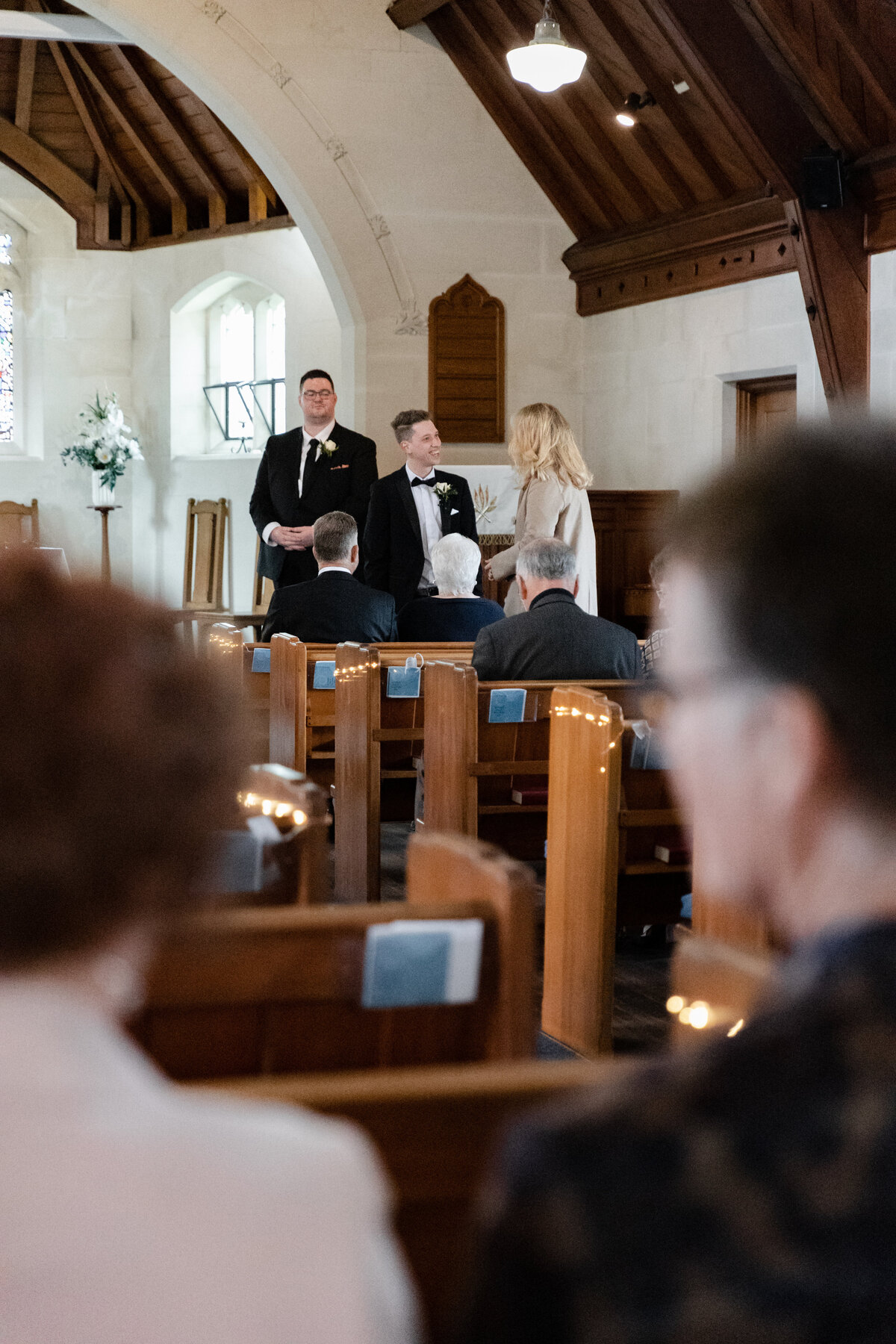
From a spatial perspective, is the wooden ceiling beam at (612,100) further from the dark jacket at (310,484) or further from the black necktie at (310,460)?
the black necktie at (310,460)

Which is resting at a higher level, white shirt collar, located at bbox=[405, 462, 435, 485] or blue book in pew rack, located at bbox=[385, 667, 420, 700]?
white shirt collar, located at bbox=[405, 462, 435, 485]

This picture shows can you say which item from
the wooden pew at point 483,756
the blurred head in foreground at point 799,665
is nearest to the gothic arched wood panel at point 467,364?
the wooden pew at point 483,756

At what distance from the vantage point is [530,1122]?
62 cm

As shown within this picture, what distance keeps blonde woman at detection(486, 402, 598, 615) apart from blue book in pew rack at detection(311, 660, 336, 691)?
82 cm

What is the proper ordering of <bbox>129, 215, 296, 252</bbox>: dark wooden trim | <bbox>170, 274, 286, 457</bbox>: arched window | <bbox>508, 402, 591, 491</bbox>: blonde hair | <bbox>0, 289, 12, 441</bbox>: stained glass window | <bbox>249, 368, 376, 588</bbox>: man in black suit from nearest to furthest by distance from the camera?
<bbox>508, 402, 591, 491</bbox>: blonde hair
<bbox>249, 368, 376, 588</bbox>: man in black suit
<bbox>129, 215, 296, 252</bbox>: dark wooden trim
<bbox>170, 274, 286, 457</bbox>: arched window
<bbox>0, 289, 12, 441</bbox>: stained glass window

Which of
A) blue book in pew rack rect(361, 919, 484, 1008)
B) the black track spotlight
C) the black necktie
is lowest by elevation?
blue book in pew rack rect(361, 919, 484, 1008)

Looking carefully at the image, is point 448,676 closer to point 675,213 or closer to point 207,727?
point 207,727

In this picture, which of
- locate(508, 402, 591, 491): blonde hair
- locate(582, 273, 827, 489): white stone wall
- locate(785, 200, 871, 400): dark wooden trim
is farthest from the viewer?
locate(582, 273, 827, 489): white stone wall

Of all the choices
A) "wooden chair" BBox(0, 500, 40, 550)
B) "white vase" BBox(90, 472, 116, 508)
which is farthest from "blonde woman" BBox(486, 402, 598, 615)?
"wooden chair" BBox(0, 500, 40, 550)

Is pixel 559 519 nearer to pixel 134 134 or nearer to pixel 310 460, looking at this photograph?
pixel 310 460

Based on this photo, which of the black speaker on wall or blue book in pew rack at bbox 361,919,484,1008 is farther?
the black speaker on wall

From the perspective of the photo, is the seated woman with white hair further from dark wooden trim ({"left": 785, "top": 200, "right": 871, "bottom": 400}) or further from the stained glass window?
the stained glass window

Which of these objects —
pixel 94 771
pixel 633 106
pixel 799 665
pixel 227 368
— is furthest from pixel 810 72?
pixel 227 368

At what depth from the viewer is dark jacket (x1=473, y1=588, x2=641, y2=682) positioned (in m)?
4.13
